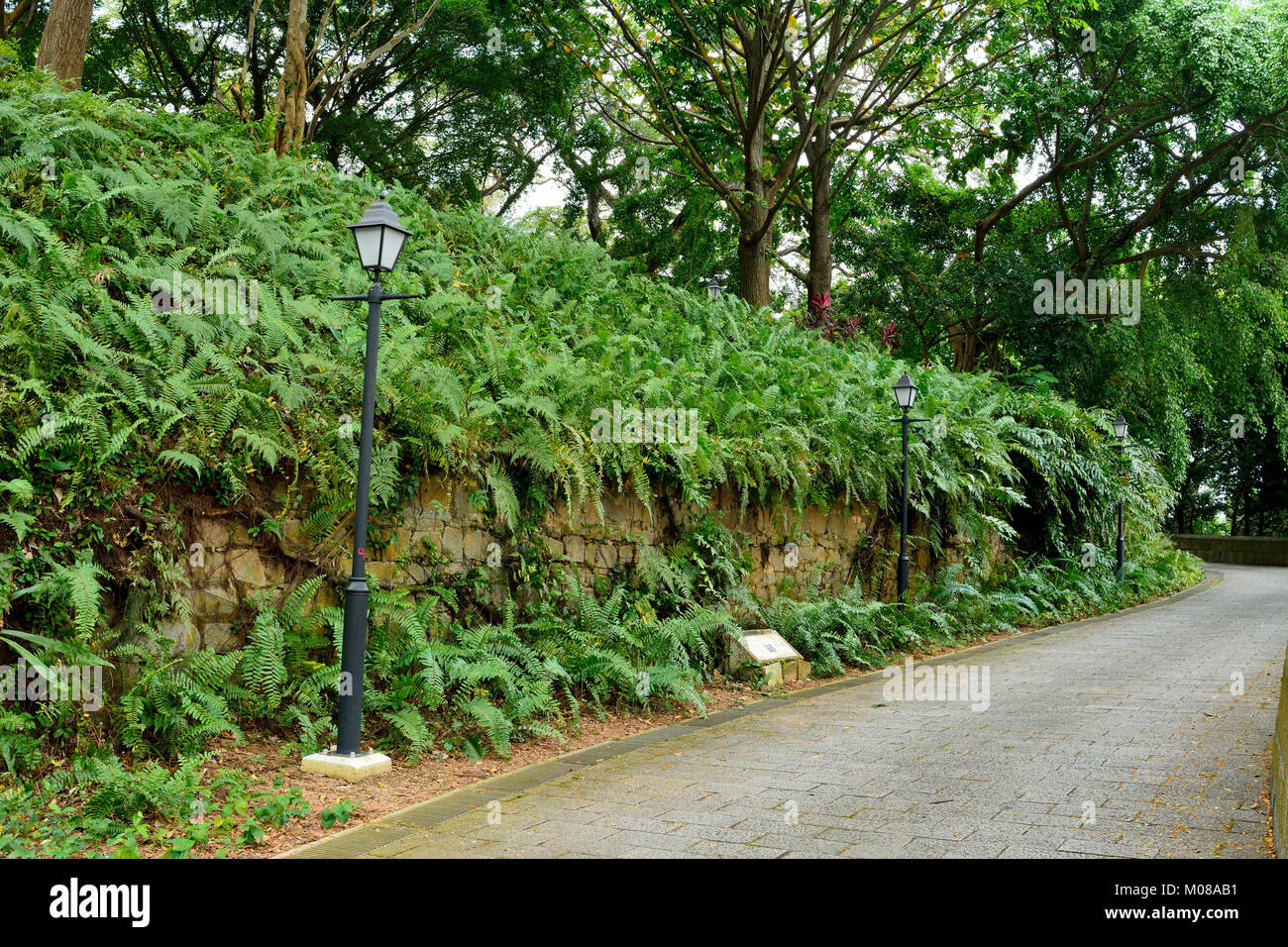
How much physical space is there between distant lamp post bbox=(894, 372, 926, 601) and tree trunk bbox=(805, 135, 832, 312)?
21.8 ft

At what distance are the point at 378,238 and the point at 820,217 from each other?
13796 mm

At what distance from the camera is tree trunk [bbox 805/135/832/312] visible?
17781 millimetres

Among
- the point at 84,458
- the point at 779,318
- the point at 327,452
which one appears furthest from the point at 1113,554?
the point at 84,458

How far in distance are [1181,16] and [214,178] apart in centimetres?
1824

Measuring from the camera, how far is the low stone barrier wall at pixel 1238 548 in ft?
101

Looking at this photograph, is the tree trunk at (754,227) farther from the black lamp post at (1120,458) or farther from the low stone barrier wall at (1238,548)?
the low stone barrier wall at (1238,548)

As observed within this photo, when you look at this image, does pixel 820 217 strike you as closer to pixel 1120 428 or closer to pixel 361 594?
pixel 1120 428

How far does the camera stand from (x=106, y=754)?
5012 millimetres

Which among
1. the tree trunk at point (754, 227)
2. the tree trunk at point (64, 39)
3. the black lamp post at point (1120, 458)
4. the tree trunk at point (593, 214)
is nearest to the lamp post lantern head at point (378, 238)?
the tree trunk at point (64, 39)

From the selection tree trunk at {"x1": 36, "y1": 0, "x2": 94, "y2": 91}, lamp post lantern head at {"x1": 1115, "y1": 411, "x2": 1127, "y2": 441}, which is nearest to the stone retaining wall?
lamp post lantern head at {"x1": 1115, "y1": 411, "x2": 1127, "y2": 441}

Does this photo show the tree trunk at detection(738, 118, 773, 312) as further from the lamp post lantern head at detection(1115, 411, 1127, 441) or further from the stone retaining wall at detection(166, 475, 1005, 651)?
the lamp post lantern head at detection(1115, 411, 1127, 441)

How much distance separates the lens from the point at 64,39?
11.1 m

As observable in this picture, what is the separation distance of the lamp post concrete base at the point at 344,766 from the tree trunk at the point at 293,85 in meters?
9.65
